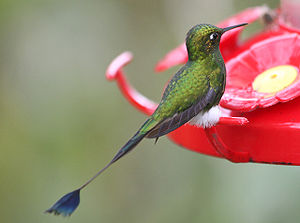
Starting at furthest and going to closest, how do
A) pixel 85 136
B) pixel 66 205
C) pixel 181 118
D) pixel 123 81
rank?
pixel 85 136, pixel 123 81, pixel 181 118, pixel 66 205

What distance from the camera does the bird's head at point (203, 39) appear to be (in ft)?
6.43

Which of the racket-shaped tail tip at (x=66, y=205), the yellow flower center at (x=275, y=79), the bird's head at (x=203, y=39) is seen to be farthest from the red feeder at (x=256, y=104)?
the racket-shaped tail tip at (x=66, y=205)

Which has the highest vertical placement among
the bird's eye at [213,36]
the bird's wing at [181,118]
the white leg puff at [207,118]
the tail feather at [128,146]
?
the bird's eye at [213,36]

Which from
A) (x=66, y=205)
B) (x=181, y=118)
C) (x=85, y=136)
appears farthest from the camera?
(x=85, y=136)

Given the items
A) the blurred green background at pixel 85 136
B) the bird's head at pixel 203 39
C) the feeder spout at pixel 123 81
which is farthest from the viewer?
the blurred green background at pixel 85 136

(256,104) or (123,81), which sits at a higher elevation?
(123,81)

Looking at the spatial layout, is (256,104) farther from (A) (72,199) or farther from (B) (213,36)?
(A) (72,199)

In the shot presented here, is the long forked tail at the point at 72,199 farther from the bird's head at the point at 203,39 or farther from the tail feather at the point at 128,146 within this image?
the bird's head at the point at 203,39

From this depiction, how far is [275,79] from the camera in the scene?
2.06 m

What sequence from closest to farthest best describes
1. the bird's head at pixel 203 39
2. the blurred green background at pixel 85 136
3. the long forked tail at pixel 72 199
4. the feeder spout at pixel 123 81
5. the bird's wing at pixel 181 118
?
the long forked tail at pixel 72 199, the bird's wing at pixel 181 118, the bird's head at pixel 203 39, the feeder spout at pixel 123 81, the blurred green background at pixel 85 136

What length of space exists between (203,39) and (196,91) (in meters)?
0.20

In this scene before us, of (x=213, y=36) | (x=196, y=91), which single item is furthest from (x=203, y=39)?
(x=196, y=91)

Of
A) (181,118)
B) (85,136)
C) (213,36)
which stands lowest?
(85,136)

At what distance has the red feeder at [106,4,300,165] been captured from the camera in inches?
72.6
